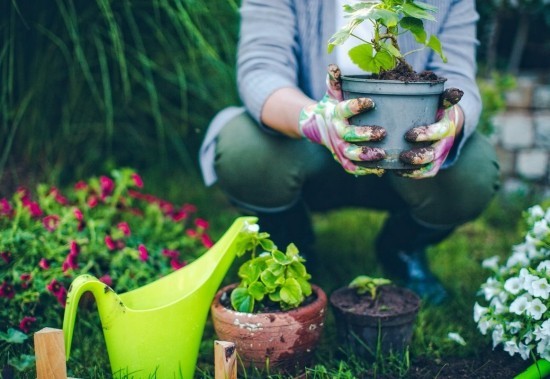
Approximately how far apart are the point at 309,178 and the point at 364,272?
400 mm

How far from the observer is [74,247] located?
142 centimetres

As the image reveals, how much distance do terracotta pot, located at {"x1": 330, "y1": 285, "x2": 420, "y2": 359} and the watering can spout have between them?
0.47 m

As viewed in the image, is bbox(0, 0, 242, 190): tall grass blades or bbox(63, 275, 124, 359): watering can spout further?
bbox(0, 0, 242, 190): tall grass blades

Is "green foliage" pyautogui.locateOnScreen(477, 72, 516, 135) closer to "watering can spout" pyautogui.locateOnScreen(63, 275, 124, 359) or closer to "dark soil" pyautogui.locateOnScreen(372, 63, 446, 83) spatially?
"dark soil" pyautogui.locateOnScreen(372, 63, 446, 83)

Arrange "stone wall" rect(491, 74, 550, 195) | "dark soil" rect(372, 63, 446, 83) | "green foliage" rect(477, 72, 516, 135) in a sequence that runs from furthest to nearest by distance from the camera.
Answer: "stone wall" rect(491, 74, 550, 195) → "green foliage" rect(477, 72, 516, 135) → "dark soil" rect(372, 63, 446, 83)

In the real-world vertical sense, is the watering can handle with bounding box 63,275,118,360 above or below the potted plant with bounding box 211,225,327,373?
above

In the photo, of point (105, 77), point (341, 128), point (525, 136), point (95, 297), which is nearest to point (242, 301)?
point (95, 297)

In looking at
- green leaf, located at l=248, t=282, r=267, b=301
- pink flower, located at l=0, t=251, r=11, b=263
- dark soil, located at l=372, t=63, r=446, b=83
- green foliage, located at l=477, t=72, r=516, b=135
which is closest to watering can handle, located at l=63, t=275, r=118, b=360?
green leaf, located at l=248, t=282, r=267, b=301

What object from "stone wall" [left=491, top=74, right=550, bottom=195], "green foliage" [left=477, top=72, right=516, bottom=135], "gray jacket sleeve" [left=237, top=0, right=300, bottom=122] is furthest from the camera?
"stone wall" [left=491, top=74, right=550, bottom=195]

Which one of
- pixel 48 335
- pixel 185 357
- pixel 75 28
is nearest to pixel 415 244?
pixel 185 357

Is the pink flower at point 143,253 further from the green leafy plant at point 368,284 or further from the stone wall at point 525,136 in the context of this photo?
the stone wall at point 525,136

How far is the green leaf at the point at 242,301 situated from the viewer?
1.19m

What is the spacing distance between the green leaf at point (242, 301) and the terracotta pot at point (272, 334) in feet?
0.05

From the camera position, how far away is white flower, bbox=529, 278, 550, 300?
1168 mm
